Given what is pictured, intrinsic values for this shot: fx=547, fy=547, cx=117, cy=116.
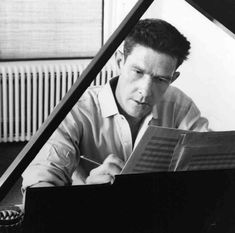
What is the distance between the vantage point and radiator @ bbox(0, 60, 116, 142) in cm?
399

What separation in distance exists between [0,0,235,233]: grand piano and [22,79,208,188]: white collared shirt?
0.35 meters

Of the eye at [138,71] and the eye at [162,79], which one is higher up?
the eye at [138,71]

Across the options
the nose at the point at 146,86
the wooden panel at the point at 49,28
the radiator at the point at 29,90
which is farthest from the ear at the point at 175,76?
the wooden panel at the point at 49,28

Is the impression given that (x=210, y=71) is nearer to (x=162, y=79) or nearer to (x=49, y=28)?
(x=162, y=79)

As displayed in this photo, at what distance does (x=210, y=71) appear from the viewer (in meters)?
2.05

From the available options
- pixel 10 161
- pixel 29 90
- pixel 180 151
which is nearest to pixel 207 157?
pixel 180 151

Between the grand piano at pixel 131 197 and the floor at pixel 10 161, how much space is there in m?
1.97

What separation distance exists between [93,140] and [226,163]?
0.56 m

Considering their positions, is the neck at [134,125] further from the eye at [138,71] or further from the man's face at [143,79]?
the eye at [138,71]

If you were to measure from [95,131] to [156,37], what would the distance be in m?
0.38

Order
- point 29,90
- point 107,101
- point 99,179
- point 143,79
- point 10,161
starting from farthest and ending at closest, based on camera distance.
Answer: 1. point 29,90
2. point 10,161
3. point 107,101
4. point 143,79
5. point 99,179

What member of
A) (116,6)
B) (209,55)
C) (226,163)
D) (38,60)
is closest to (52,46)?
(38,60)

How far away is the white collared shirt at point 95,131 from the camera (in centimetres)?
169

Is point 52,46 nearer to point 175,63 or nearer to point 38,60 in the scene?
point 38,60
